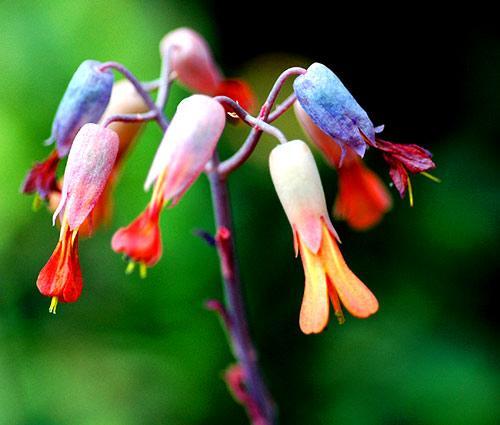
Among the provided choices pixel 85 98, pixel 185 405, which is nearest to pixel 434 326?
pixel 185 405

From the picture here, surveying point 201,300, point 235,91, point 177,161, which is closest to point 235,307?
point 177,161

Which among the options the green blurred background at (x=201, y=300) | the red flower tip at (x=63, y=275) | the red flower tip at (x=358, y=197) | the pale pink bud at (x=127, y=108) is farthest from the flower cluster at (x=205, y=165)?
the green blurred background at (x=201, y=300)

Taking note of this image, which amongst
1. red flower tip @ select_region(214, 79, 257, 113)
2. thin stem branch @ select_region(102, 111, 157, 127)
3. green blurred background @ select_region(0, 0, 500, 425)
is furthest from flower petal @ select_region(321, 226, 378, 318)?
green blurred background @ select_region(0, 0, 500, 425)

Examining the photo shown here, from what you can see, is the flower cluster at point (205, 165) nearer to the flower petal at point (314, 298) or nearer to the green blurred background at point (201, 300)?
the flower petal at point (314, 298)

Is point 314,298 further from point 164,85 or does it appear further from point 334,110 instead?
point 164,85

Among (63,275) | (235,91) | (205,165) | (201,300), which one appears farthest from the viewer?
(201,300)

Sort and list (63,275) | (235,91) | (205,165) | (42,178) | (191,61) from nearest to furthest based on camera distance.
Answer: (63,275) → (205,165) → (42,178) → (191,61) → (235,91)

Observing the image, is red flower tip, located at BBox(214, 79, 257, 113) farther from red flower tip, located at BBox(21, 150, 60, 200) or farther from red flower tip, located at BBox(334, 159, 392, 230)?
red flower tip, located at BBox(21, 150, 60, 200)
